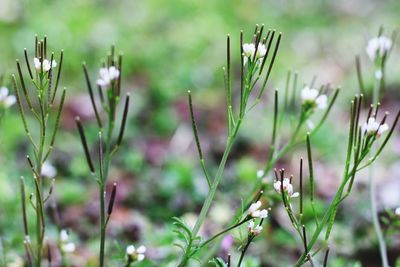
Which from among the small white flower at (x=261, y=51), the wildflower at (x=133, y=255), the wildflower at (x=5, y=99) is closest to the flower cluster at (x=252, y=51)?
the small white flower at (x=261, y=51)

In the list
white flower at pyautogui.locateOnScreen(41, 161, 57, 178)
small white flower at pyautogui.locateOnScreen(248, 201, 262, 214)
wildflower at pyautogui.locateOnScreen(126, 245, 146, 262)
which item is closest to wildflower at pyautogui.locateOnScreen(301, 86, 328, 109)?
small white flower at pyautogui.locateOnScreen(248, 201, 262, 214)

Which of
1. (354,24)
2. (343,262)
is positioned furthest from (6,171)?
(354,24)

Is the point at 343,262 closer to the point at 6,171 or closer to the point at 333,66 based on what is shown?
the point at 6,171

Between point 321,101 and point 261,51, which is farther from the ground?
point 261,51

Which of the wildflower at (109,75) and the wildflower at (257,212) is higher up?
the wildflower at (109,75)

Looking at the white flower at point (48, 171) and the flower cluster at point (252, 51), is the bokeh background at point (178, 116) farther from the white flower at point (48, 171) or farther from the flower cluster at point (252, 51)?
the flower cluster at point (252, 51)

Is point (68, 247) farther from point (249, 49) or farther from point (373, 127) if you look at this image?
point (373, 127)

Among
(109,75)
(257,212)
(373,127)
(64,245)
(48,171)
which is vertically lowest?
(64,245)

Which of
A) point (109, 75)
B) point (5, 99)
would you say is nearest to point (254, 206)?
point (109, 75)
